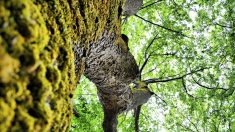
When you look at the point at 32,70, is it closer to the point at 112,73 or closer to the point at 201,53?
the point at 112,73

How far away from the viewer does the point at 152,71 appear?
515 inches

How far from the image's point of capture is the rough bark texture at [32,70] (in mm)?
846

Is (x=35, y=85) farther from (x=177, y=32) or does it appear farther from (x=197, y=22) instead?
(x=197, y=22)

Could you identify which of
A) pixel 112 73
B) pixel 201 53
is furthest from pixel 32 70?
pixel 201 53

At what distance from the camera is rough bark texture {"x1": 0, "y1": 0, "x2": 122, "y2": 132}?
0.85 meters

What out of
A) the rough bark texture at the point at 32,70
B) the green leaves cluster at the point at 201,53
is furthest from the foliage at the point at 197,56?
the rough bark texture at the point at 32,70

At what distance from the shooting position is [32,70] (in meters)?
0.97

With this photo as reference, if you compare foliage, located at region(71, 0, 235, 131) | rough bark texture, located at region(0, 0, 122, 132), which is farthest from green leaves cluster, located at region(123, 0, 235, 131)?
rough bark texture, located at region(0, 0, 122, 132)

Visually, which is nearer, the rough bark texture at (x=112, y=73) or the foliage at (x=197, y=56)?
the rough bark texture at (x=112, y=73)

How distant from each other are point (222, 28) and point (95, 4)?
8143 mm

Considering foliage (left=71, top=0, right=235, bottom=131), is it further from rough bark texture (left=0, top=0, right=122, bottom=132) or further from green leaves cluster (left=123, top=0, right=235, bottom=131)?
rough bark texture (left=0, top=0, right=122, bottom=132)

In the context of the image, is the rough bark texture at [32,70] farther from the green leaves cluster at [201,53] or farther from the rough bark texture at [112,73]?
the green leaves cluster at [201,53]

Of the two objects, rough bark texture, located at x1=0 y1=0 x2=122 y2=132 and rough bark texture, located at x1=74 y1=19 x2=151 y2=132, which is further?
rough bark texture, located at x1=74 y1=19 x2=151 y2=132

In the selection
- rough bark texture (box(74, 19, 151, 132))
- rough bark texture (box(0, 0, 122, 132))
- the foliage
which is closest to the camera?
rough bark texture (box(0, 0, 122, 132))
